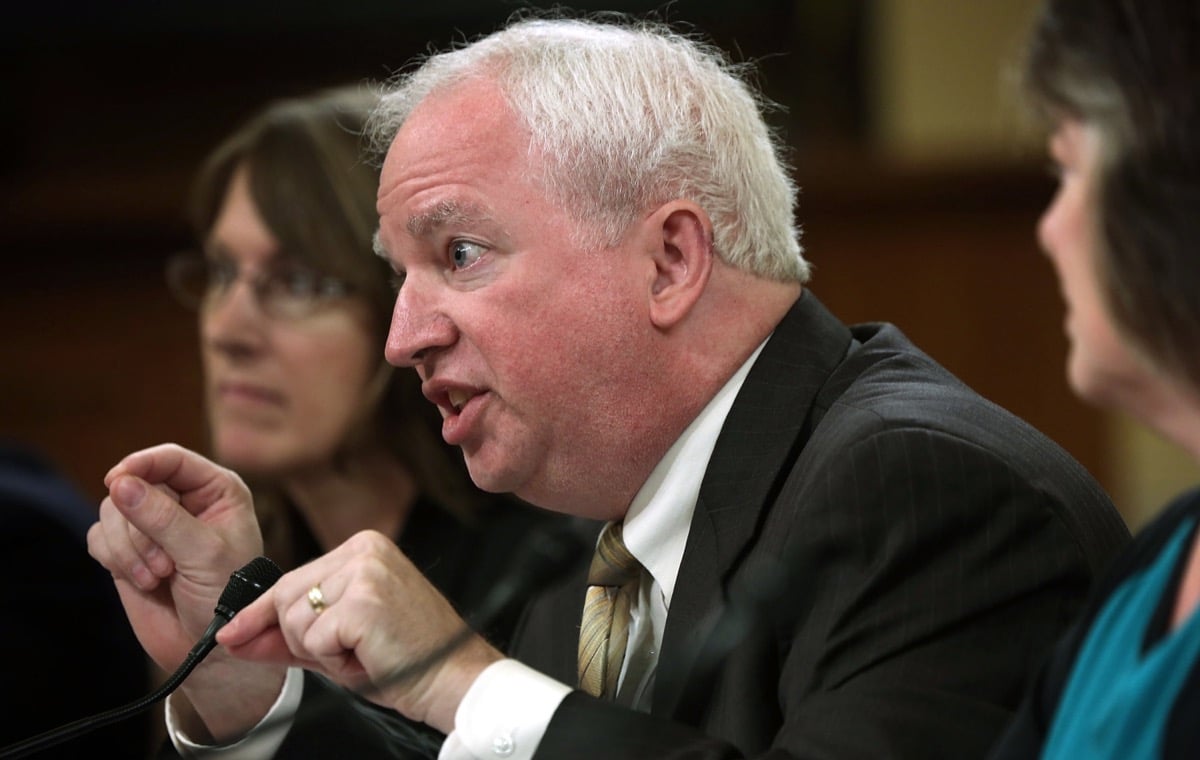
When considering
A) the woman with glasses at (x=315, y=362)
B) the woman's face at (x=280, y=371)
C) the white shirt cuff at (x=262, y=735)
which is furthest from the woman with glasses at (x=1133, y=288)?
the woman's face at (x=280, y=371)

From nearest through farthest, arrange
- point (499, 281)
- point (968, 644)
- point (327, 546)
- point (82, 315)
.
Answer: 1. point (968, 644)
2. point (499, 281)
3. point (327, 546)
4. point (82, 315)

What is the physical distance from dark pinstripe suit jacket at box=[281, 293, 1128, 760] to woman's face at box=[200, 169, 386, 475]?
55.0 inches

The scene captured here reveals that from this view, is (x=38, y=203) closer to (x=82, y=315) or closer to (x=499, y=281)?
(x=82, y=315)

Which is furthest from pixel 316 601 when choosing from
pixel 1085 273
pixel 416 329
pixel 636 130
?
pixel 1085 273

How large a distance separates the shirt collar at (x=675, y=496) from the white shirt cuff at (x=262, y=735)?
49 centimetres

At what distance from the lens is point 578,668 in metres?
1.87

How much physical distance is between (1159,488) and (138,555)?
373cm

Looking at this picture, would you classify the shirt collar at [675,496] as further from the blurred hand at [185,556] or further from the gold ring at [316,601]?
the blurred hand at [185,556]

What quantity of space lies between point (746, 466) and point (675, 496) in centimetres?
11

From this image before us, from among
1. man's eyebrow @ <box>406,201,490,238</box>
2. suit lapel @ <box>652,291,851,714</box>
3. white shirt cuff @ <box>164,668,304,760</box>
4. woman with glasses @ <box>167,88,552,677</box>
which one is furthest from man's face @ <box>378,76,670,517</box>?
woman with glasses @ <box>167,88,552,677</box>

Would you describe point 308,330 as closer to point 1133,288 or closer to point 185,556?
point 185,556

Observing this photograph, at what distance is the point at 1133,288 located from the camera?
111 cm

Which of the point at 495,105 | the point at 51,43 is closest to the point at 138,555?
the point at 495,105

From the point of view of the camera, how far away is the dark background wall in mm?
4988
